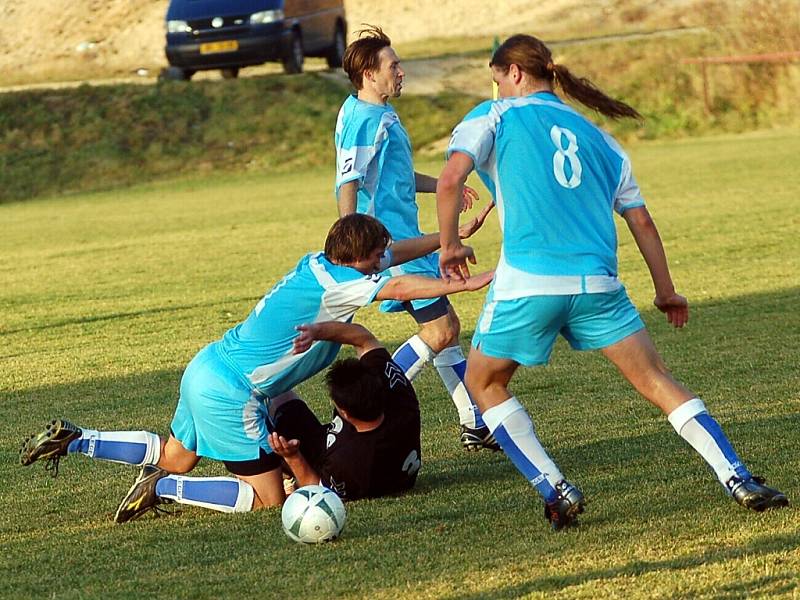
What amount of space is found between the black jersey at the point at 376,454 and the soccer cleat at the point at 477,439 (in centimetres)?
94

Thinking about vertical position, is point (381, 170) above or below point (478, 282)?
below

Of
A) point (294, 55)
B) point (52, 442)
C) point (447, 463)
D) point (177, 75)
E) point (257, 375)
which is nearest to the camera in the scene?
point (257, 375)

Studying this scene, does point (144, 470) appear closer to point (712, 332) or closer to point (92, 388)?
point (92, 388)

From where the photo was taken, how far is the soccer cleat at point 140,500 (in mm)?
5797

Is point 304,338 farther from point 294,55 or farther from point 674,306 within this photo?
point 294,55

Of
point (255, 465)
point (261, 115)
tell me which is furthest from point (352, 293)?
point (261, 115)

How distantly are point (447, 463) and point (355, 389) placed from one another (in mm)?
963

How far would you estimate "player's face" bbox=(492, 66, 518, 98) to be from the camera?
521 centimetres

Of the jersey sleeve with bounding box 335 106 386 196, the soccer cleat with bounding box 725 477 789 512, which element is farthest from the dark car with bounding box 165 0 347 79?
the soccer cleat with bounding box 725 477 789 512

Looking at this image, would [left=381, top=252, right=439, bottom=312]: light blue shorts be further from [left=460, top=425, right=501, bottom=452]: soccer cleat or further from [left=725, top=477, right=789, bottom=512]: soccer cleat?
[left=725, top=477, right=789, bottom=512]: soccer cleat

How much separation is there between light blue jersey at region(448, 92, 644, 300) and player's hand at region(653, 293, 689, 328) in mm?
283

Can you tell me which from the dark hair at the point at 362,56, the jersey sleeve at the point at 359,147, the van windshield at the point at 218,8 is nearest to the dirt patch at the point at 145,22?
the van windshield at the point at 218,8

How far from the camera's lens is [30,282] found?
1564cm

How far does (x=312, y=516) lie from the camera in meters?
5.18
